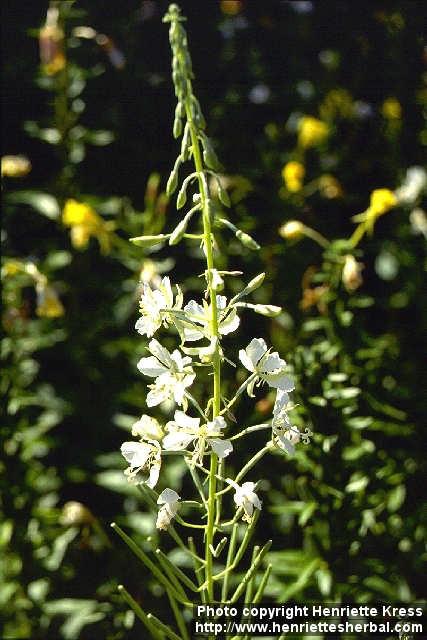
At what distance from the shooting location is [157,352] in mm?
1436

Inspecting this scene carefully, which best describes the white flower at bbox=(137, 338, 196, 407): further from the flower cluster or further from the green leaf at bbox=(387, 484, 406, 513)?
the green leaf at bbox=(387, 484, 406, 513)

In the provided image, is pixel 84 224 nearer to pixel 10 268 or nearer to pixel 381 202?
pixel 10 268

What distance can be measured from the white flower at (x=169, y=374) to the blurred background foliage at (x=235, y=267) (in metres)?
0.31

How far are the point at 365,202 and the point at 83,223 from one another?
1394mm

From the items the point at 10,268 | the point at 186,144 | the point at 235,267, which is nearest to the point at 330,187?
the point at 235,267

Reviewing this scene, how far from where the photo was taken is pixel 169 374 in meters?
1.44

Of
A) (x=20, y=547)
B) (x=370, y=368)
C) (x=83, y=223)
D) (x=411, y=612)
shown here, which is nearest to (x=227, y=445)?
(x=411, y=612)

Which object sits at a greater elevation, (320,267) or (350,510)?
(320,267)

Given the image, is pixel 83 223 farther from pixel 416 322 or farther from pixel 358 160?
pixel 358 160

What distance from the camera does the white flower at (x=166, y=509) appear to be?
1464 mm

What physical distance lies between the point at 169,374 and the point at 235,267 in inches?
58.2

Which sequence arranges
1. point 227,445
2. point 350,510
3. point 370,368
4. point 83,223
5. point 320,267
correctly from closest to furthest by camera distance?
point 227,445, point 350,510, point 370,368, point 83,223, point 320,267

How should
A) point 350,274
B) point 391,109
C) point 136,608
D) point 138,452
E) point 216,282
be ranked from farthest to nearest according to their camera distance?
1. point 391,109
2. point 350,274
3. point 136,608
4. point 138,452
5. point 216,282

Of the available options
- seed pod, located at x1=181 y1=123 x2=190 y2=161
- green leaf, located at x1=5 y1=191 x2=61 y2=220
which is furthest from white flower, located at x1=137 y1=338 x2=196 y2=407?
green leaf, located at x1=5 y1=191 x2=61 y2=220
